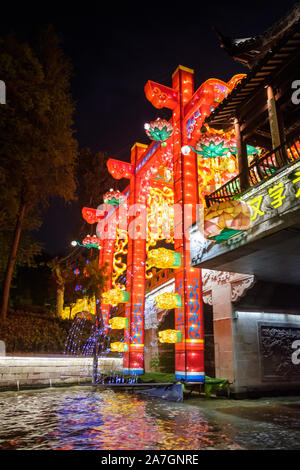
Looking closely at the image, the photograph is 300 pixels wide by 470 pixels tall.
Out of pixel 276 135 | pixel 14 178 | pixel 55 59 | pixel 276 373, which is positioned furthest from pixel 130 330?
pixel 55 59

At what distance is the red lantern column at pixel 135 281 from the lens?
47.4ft

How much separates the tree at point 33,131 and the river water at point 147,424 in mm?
8435

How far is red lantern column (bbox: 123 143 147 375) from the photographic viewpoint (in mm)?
14461

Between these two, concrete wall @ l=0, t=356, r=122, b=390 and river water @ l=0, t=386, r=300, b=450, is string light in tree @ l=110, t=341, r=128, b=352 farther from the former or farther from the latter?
river water @ l=0, t=386, r=300, b=450

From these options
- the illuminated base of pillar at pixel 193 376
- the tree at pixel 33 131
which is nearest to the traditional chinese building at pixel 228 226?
the illuminated base of pillar at pixel 193 376

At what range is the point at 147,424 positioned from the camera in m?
6.11

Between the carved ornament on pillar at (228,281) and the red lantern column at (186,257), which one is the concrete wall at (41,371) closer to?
the red lantern column at (186,257)

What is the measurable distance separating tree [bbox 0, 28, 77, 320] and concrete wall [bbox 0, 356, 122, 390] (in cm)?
278

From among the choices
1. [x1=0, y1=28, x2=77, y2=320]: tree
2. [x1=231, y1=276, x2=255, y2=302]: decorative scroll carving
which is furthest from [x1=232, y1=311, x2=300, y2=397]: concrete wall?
[x1=0, y1=28, x2=77, y2=320]: tree

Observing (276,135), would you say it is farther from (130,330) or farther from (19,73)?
(19,73)

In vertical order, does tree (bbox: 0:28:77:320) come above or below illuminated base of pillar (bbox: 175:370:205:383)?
above
